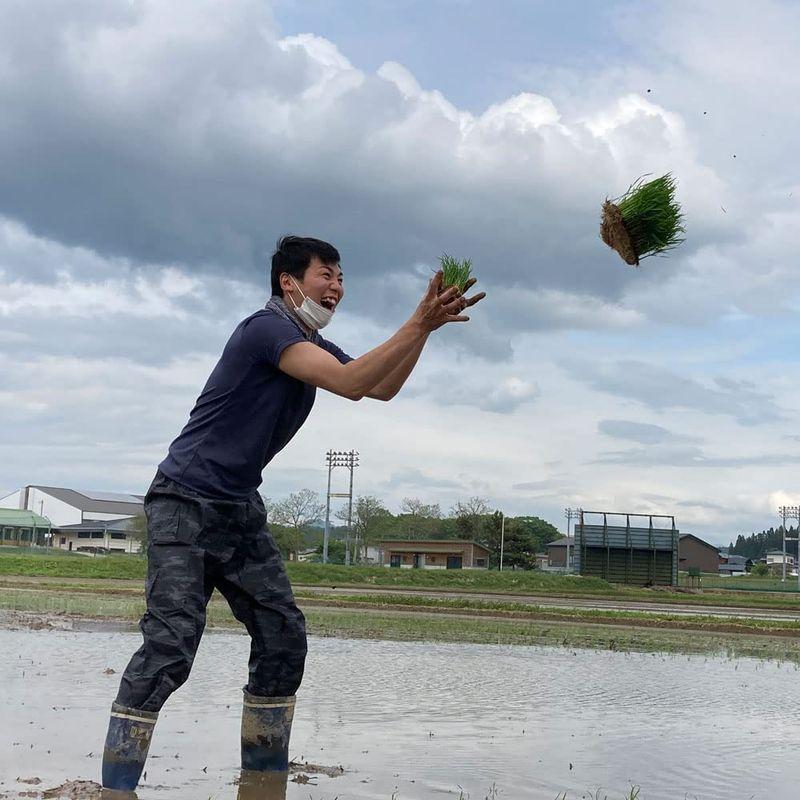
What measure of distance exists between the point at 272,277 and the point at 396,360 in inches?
36.3

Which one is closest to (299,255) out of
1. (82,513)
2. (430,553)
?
(430,553)

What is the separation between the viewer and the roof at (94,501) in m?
127

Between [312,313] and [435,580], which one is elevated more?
[312,313]

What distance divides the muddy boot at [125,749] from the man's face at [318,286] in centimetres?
165

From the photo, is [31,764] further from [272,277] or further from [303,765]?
[272,277]

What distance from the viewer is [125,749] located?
3488mm

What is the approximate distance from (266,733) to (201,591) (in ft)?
2.18

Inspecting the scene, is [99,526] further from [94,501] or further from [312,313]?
[312,313]

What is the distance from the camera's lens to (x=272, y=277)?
4.20 meters

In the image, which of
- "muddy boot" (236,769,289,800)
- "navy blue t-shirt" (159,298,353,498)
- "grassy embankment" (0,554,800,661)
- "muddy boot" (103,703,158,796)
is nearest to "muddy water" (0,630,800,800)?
"muddy boot" (236,769,289,800)

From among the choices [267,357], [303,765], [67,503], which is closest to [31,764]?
[303,765]

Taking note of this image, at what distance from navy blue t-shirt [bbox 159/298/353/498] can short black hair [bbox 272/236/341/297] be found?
0.27 metres

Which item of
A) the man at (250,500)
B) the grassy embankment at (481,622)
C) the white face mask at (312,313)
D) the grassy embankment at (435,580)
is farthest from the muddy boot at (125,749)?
the grassy embankment at (435,580)

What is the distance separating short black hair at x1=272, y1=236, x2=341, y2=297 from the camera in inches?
160
